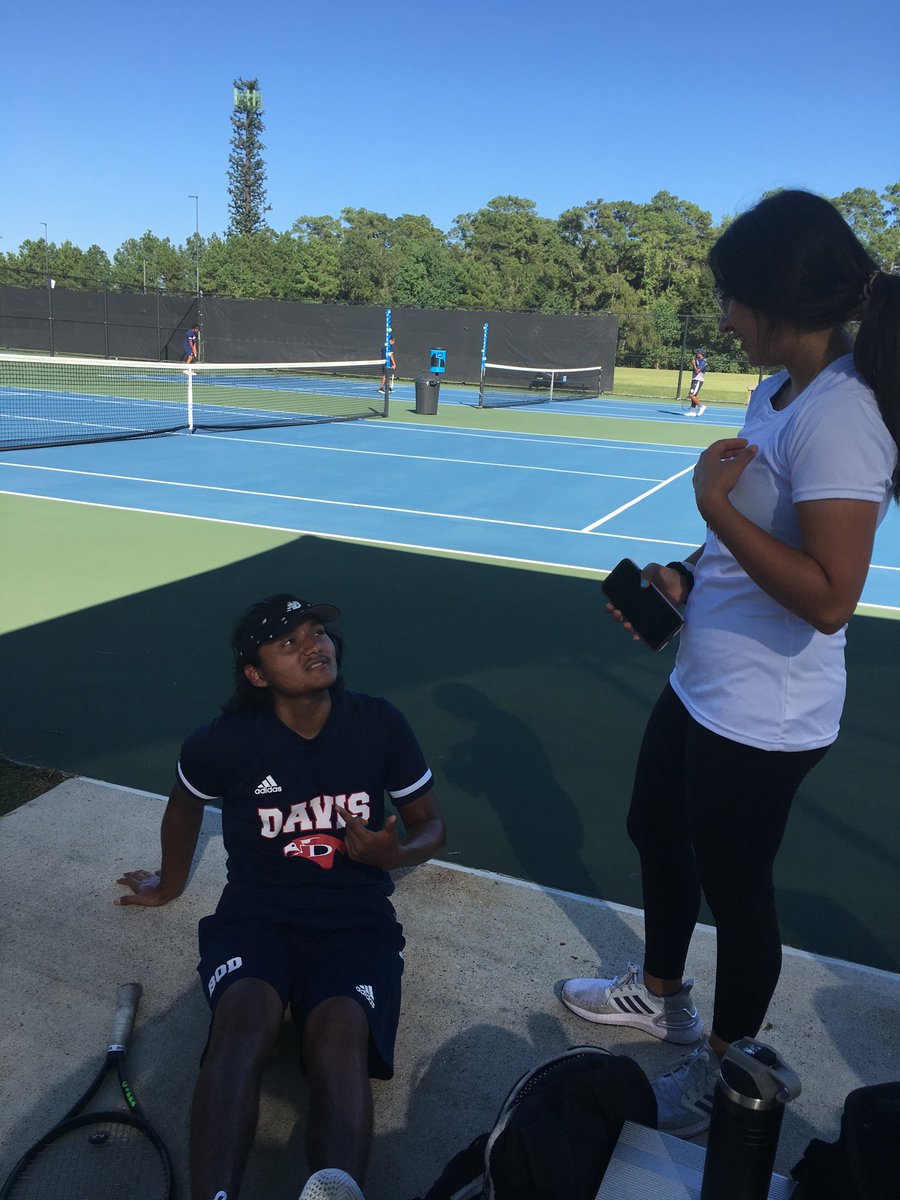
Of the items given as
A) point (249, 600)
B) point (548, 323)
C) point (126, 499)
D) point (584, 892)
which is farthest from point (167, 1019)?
point (548, 323)

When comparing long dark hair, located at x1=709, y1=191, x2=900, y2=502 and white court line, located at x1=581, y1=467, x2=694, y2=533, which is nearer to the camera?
long dark hair, located at x1=709, y1=191, x2=900, y2=502

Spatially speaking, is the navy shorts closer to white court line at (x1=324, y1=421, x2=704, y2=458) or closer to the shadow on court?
the shadow on court

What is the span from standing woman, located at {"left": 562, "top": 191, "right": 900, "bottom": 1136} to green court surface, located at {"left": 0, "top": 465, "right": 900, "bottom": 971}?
180 mm

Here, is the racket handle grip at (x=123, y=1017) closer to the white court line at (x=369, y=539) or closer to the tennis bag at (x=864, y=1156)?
the tennis bag at (x=864, y=1156)

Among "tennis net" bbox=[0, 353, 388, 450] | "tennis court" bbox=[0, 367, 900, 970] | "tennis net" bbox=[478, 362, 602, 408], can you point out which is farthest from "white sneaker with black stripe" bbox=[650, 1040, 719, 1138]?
"tennis net" bbox=[478, 362, 602, 408]

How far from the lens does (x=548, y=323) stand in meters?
29.9

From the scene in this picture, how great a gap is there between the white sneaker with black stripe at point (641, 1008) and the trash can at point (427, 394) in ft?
60.3

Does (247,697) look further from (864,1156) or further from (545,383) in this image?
(545,383)

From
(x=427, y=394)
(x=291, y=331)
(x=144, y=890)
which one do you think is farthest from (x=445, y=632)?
(x=291, y=331)

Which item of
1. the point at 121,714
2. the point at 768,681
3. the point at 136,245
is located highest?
the point at 136,245

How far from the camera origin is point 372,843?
89.5 inches

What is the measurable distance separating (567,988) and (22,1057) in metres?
1.44

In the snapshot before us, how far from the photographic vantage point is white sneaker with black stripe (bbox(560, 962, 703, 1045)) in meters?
2.61

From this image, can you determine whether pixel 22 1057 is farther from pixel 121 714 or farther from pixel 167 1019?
pixel 121 714
